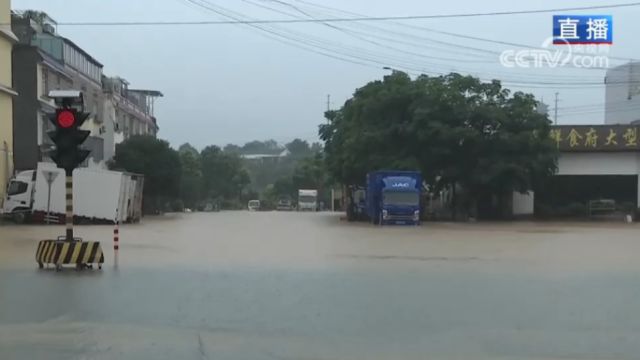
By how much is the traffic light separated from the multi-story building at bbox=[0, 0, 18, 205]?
89.1ft

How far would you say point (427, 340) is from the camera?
919 centimetres

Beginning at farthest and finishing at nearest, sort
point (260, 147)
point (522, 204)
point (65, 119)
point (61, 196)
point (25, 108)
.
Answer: point (260, 147)
point (522, 204)
point (25, 108)
point (61, 196)
point (65, 119)

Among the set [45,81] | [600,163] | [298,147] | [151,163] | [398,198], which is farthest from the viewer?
[298,147]

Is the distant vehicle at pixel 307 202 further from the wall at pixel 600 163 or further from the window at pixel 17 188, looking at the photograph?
the window at pixel 17 188

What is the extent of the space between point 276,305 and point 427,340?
322 cm

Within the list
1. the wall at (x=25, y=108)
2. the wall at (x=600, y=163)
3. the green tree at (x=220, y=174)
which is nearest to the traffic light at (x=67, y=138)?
the wall at (x=25, y=108)

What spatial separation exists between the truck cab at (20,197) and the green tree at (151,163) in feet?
68.0

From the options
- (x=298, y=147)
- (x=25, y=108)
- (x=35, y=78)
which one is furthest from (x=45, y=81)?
(x=298, y=147)

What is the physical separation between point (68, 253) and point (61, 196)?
71.6 feet

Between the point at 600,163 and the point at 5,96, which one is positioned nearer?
the point at 5,96

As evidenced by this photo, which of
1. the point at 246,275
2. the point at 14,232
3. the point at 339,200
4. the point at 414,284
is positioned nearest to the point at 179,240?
the point at 14,232

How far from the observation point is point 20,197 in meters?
36.7

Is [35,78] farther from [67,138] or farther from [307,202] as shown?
[307,202]

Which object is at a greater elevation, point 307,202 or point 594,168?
point 594,168
